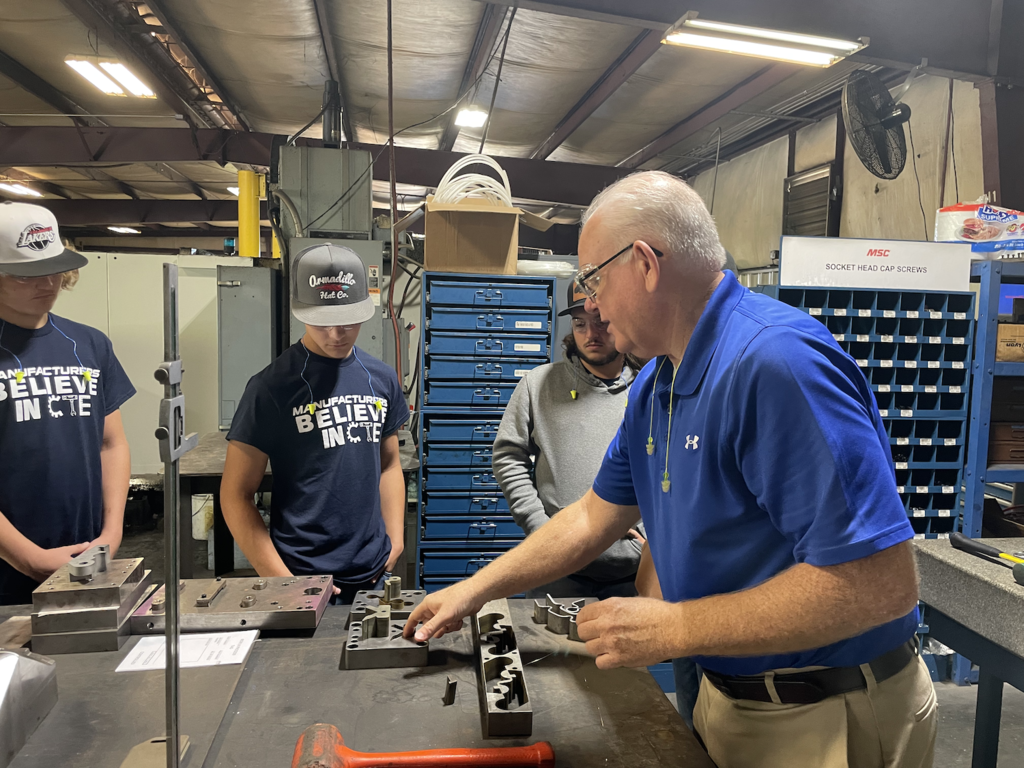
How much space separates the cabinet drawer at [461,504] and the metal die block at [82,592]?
176 cm

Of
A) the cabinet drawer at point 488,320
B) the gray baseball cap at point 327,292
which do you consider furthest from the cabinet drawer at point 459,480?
the gray baseball cap at point 327,292

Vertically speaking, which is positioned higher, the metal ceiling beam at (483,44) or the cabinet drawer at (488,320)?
the metal ceiling beam at (483,44)

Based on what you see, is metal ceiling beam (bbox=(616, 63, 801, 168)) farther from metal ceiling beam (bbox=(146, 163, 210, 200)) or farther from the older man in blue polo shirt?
metal ceiling beam (bbox=(146, 163, 210, 200))

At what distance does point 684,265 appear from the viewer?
92cm

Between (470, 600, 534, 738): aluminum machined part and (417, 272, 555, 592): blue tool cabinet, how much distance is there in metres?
1.66

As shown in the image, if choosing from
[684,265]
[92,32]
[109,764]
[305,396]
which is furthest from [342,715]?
[92,32]

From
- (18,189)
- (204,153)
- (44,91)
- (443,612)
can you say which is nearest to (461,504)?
→ (443,612)

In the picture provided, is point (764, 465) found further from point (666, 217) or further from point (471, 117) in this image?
point (471, 117)

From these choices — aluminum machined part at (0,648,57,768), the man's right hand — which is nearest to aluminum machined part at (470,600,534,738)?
aluminum machined part at (0,648,57,768)

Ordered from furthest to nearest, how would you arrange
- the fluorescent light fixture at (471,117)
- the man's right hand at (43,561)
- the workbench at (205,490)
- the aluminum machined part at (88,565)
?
1. the fluorescent light fixture at (471,117)
2. the workbench at (205,490)
3. the man's right hand at (43,561)
4. the aluminum machined part at (88,565)

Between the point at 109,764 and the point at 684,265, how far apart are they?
936 millimetres

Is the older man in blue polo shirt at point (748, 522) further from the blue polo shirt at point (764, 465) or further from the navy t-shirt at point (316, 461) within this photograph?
the navy t-shirt at point (316, 461)

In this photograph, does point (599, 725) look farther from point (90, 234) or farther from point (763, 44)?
point (90, 234)

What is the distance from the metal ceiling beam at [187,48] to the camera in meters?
3.20
